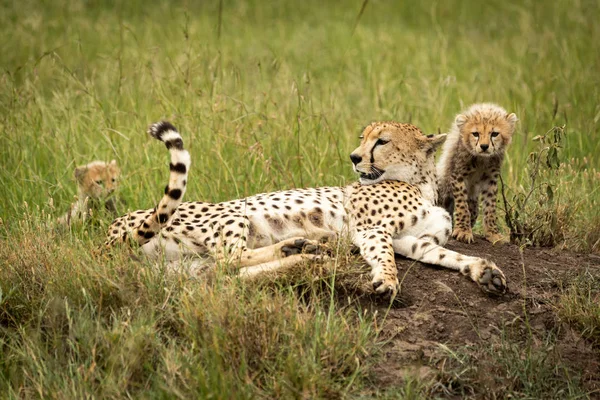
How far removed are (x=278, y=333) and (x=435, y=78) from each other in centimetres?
442

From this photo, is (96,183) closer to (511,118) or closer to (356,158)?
(356,158)

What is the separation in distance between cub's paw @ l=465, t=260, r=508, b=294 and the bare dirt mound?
38 millimetres

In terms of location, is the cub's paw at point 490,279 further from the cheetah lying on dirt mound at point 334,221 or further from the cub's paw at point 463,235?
the cub's paw at point 463,235

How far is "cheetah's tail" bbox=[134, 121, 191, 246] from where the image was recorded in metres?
3.15

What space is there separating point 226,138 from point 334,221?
47.9 inches

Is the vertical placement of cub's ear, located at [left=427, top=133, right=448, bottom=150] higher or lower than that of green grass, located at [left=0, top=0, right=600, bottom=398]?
higher

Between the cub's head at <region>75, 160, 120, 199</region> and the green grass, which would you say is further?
the cub's head at <region>75, 160, 120, 199</region>

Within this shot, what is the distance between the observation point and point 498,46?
25.9 feet

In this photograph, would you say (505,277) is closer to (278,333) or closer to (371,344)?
(371,344)

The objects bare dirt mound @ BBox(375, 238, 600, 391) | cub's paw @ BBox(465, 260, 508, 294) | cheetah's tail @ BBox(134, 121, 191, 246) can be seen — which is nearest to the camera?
bare dirt mound @ BBox(375, 238, 600, 391)

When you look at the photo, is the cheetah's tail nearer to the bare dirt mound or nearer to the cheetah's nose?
the bare dirt mound

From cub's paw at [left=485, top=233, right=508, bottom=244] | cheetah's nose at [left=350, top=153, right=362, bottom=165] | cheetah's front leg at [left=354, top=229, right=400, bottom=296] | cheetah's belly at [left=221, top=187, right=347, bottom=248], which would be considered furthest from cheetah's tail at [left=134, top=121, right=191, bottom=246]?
cub's paw at [left=485, top=233, right=508, bottom=244]

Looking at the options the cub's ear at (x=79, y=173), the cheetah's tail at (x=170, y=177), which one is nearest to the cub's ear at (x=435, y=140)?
the cheetah's tail at (x=170, y=177)

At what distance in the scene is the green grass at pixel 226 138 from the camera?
8.91ft
